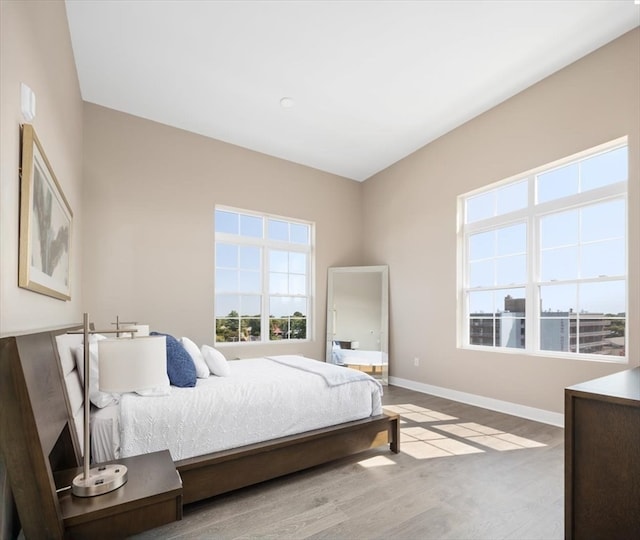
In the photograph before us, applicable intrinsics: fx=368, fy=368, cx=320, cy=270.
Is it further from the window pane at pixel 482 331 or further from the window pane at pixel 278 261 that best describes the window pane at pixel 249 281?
the window pane at pixel 482 331

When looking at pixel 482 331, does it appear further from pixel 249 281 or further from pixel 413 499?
pixel 249 281

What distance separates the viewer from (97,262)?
397 centimetres

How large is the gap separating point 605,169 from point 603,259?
0.81 metres

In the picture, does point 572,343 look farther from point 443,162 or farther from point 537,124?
point 443,162

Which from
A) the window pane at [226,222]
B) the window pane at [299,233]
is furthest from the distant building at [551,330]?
the window pane at [226,222]

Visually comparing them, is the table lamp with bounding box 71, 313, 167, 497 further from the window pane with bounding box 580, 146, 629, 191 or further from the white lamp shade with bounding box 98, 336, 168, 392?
the window pane with bounding box 580, 146, 629, 191

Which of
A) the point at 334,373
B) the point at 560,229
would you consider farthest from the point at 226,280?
the point at 560,229

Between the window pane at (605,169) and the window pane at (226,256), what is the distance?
4.00m

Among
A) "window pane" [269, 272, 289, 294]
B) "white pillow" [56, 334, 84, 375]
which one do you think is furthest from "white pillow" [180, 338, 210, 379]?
"window pane" [269, 272, 289, 294]

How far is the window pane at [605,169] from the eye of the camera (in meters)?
3.21

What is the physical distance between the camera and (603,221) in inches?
131

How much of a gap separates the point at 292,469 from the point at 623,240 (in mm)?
3289

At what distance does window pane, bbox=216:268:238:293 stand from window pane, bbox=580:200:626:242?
3961 mm

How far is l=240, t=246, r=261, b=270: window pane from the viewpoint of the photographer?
510cm
